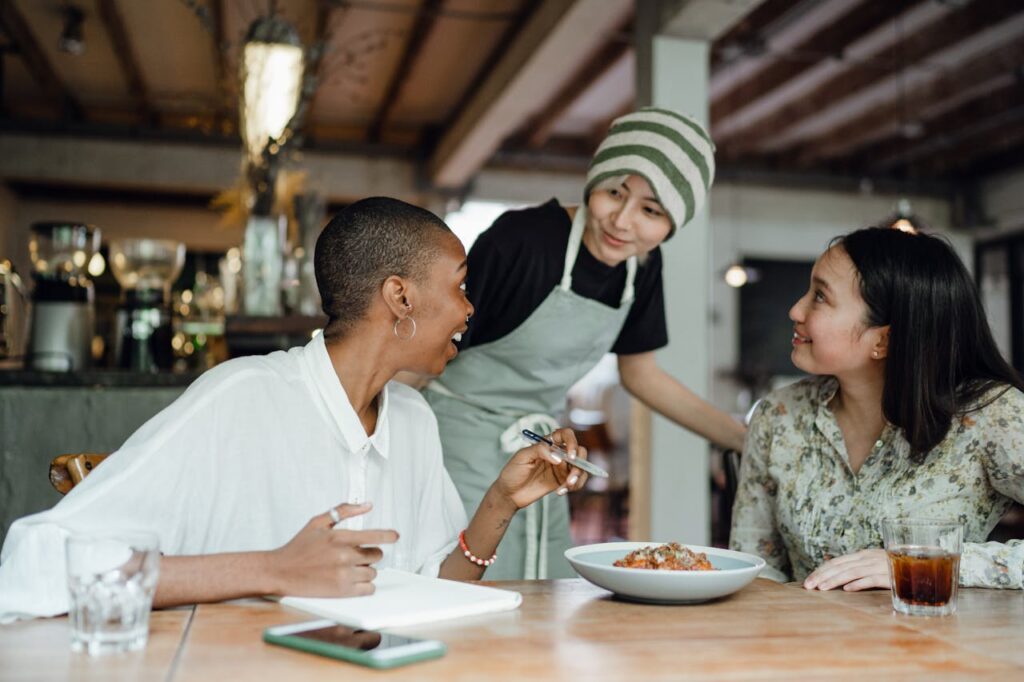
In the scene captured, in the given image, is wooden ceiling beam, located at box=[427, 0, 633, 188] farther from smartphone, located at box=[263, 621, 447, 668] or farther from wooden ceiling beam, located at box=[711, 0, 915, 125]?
smartphone, located at box=[263, 621, 447, 668]

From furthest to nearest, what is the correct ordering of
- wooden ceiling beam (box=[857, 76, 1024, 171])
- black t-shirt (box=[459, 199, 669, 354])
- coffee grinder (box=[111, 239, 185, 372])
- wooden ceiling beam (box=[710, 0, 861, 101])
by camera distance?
wooden ceiling beam (box=[857, 76, 1024, 171]), wooden ceiling beam (box=[710, 0, 861, 101]), coffee grinder (box=[111, 239, 185, 372]), black t-shirt (box=[459, 199, 669, 354])

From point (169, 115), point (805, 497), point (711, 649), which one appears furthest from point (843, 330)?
point (169, 115)

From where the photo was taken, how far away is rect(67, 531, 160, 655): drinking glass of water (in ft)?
3.43

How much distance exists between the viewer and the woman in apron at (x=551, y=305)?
7.14 feet

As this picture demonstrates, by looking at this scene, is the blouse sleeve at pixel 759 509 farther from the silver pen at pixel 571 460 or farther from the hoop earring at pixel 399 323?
the hoop earring at pixel 399 323

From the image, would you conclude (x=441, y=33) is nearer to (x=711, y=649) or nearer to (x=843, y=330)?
(x=843, y=330)

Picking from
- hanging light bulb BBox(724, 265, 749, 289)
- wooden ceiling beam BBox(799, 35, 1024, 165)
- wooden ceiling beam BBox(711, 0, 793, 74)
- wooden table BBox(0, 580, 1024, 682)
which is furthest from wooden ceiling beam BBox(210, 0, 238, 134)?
wooden ceiling beam BBox(799, 35, 1024, 165)

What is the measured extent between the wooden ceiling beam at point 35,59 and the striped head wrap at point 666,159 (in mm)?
4543

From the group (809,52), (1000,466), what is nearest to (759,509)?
(1000,466)

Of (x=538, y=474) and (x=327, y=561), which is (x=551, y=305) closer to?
(x=538, y=474)

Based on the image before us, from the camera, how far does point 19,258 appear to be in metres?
8.62

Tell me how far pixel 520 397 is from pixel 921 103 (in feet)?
21.3

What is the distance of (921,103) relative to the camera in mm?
7789

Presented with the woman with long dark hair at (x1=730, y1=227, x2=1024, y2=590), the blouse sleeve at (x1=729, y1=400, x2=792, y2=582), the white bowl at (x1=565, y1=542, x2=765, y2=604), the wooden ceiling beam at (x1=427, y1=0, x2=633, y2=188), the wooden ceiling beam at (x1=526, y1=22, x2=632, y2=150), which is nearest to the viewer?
the white bowl at (x1=565, y1=542, x2=765, y2=604)
